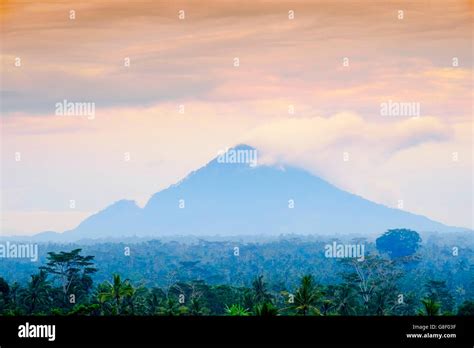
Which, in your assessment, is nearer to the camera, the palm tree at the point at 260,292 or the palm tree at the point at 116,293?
the palm tree at the point at 116,293

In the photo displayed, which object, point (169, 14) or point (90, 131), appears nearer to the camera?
point (169, 14)

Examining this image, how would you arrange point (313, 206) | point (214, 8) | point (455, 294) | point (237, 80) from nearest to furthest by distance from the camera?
point (455, 294), point (214, 8), point (237, 80), point (313, 206)

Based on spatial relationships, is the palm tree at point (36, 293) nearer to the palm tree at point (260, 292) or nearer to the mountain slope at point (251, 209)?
the palm tree at point (260, 292)

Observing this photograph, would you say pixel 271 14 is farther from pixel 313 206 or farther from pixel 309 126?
pixel 313 206

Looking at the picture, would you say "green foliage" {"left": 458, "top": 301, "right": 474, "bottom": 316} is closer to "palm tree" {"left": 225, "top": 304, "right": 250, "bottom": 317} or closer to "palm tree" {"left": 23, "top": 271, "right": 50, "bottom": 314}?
"palm tree" {"left": 225, "top": 304, "right": 250, "bottom": 317}

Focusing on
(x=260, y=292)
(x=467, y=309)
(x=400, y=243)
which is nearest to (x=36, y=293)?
(x=260, y=292)

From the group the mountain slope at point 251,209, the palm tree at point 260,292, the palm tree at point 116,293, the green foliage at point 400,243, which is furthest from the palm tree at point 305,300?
the mountain slope at point 251,209

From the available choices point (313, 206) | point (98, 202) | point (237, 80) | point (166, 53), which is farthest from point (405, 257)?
point (313, 206)
